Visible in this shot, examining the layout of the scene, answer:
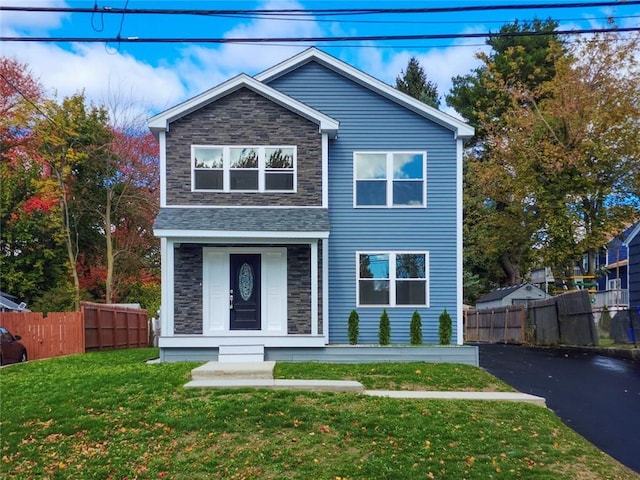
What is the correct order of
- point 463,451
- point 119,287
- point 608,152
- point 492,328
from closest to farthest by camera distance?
1. point 463,451
2. point 608,152
3. point 492,328
4. point 119,287

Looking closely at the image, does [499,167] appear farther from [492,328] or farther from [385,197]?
[385,197]

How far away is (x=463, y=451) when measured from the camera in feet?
21.9

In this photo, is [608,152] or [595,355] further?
[608,152]

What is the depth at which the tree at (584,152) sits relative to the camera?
20562 mm

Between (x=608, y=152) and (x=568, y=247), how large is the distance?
149 inches

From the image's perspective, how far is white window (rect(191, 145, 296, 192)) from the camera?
46.0ft

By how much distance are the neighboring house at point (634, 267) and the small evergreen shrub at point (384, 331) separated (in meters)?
9.91

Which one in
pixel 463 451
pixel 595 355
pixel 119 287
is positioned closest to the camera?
pixel 463 451

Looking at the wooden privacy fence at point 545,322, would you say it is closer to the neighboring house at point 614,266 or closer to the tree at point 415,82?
the neighboring house at point 614,266

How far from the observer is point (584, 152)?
840 inches

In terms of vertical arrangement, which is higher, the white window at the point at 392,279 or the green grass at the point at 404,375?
the white window at the point at 392,279

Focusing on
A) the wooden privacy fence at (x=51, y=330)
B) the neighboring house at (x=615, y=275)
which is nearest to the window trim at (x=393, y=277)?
the wooden privacy fence at (x=51, y=330)

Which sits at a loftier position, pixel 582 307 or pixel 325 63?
pixel 325 63

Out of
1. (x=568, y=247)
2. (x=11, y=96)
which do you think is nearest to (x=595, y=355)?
(x=568, y=247)
